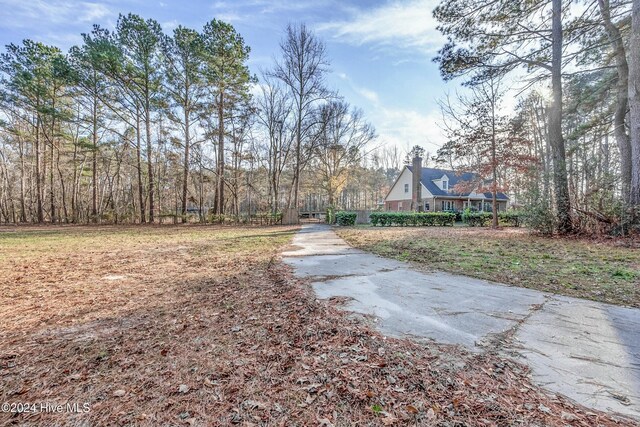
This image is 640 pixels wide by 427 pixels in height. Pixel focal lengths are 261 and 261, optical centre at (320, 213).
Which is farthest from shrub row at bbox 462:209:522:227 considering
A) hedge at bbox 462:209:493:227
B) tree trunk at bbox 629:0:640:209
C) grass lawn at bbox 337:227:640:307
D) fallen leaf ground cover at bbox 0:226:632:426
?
fallen leaf ground cover at bbox 0:226:632:426

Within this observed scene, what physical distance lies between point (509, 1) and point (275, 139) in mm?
17291

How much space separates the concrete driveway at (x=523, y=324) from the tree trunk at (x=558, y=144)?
7666 millimetres

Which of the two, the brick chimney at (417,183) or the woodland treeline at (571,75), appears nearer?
the woodland treeline at (571,75)

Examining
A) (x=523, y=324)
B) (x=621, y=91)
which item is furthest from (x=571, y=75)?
(x=523, y=324)

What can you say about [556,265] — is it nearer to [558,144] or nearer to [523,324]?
[523,324]

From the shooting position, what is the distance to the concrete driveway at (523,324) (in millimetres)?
1671

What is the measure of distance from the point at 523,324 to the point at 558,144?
1010cm

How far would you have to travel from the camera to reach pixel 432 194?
86.0ft

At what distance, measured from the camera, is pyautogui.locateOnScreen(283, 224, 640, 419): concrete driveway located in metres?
1.67

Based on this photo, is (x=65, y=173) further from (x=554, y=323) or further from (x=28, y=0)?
(x=554, y=323)

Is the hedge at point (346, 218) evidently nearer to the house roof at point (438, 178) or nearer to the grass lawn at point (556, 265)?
the grass lawn at point (556, 265)

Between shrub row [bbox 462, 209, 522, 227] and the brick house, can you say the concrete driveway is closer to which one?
shrub row [bbox 462, 209, 522, 227]

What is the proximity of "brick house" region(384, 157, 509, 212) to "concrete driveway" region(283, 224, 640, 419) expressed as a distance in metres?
23.4

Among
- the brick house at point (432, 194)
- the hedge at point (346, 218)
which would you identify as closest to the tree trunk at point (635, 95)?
the hedge at point (346, 218)
